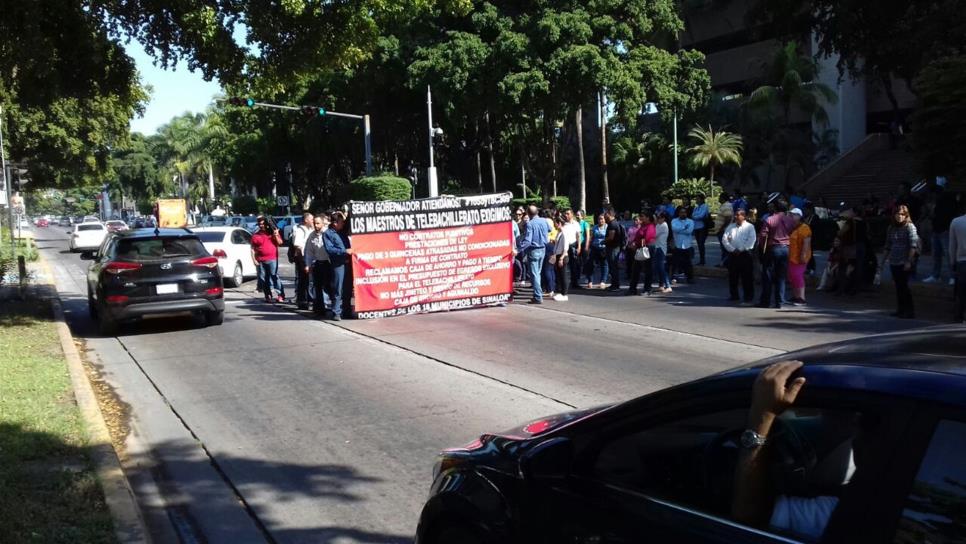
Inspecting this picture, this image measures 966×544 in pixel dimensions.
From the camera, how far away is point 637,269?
1683 cm

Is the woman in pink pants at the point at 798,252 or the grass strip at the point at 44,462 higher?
the woman in pink pants at the point at 798,252

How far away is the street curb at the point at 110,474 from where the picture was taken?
509cm

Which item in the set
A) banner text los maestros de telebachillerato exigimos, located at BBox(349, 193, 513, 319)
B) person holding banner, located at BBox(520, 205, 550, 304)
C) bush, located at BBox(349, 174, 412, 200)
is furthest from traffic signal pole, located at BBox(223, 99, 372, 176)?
person holding banner, located at BBox(520, 205, 550, 304)

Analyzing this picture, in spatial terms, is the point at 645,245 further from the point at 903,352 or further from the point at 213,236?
the point at 903,352

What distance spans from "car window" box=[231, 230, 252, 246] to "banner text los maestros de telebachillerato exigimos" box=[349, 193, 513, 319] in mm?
8373

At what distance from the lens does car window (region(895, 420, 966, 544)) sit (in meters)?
A: 2.09

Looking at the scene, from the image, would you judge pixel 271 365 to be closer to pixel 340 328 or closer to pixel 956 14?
pixel 340 328

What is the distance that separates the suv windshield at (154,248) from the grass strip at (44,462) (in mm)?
3056

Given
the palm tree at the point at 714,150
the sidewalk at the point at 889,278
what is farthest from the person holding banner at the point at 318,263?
the palm tree at the point at 714,150

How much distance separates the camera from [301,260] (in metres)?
16.0

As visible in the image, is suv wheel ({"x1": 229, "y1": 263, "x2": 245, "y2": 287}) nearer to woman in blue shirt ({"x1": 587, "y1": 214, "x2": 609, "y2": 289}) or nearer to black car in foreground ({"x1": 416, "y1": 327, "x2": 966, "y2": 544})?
woman in blue shirt ({"x1": 587, "y1": 214, "x2": 609, "y2": 289})

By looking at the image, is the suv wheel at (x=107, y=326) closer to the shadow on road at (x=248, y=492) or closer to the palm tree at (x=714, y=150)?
the shadow on road at (x=248, y=492)

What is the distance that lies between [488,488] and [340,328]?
406 inches

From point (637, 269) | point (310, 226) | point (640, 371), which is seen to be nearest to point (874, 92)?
point (637, 269)
